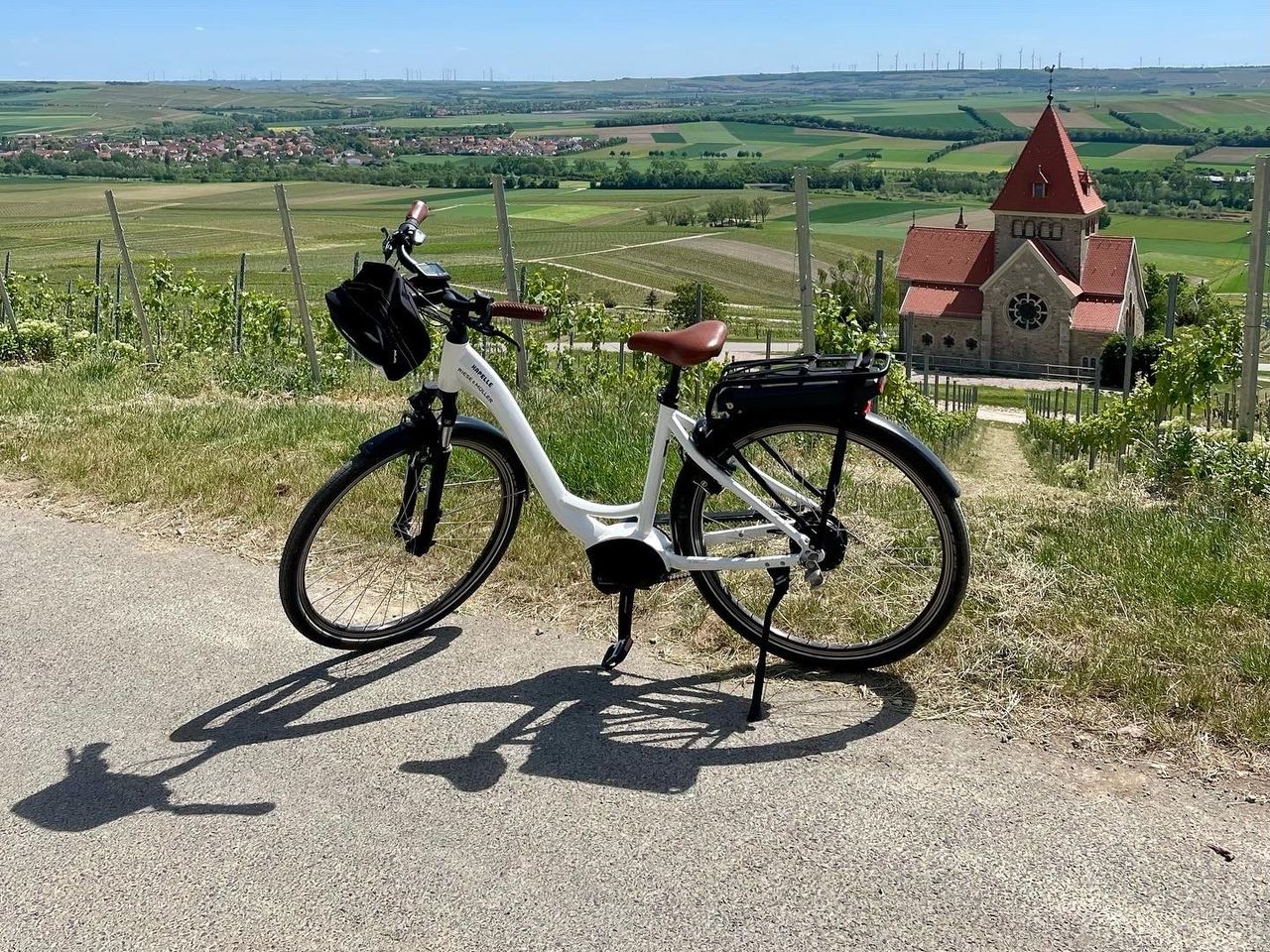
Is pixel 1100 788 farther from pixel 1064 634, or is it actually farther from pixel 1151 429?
pixel 1151 429

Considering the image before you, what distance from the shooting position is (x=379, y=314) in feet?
12.7

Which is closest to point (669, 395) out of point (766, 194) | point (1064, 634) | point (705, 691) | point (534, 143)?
point (705, 691)

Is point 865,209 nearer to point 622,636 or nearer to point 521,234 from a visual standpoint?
point 521,234

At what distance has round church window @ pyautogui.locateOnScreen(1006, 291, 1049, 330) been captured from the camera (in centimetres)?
7306

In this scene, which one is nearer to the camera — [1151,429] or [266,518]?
[266,518]

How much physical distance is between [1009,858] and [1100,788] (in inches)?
17.6

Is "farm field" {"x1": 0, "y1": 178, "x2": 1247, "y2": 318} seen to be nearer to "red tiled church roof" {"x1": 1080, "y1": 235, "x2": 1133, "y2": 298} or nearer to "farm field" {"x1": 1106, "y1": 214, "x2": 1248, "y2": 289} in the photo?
"farm field" {"x1": 1106, "y1": 214, "x2": 1248, "y2": 289}

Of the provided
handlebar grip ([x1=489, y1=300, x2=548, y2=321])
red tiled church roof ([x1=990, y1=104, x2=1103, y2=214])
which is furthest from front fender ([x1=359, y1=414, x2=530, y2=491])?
red tiled church roof ([x1=990, y1=104, x2=1103, y2=214])

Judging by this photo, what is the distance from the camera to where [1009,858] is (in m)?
2.88

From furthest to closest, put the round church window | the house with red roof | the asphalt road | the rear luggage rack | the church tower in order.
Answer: the round church window
the house with red roof
the church tower
the rear luggage rack
the asphalt road

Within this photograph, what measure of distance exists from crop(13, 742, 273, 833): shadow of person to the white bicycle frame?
135 centimetres

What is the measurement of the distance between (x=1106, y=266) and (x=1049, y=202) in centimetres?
536

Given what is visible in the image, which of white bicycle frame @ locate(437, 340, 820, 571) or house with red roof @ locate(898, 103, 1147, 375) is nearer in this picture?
white bicycle frame @ locate(437, 340, 820, 571)

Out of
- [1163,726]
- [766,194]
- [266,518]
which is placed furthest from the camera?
[766,194]
